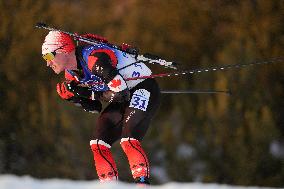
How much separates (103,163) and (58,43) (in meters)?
0.86

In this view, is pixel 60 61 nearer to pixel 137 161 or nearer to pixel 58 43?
pixel 58 43

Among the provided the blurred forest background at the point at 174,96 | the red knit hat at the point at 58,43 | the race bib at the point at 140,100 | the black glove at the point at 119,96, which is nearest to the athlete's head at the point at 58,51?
the red knit hat at the point at 58,43

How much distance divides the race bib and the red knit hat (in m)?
0.53

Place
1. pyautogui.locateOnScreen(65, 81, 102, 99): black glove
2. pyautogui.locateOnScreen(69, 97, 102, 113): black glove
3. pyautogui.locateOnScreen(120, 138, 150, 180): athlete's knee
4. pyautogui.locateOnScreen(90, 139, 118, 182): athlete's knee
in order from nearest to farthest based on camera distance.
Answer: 1. pyautogui.locateOnScreen(120, 138, 150, 180): athlete's knee
2. pyautogui.locateOnScreen(90, 139, 118, 182): athlete's knee
3. pyautogui.locateOnScreen(65, 81, 102, 99): black glove
4. pyautogui.locateOnScreen(69, 97, 102, 113): black glove

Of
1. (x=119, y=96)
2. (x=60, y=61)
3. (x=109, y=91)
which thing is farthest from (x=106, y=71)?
(x=60, y=61)

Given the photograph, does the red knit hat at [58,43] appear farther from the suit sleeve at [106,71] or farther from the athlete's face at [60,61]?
the suit sleeve at [106,71]

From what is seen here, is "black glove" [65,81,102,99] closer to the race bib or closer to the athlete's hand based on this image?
the athlete's hand

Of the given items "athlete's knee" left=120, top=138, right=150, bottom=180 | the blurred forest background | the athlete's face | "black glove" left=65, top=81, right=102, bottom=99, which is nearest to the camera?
"athlete's knee" left=120, top=138, right=150, bottom=180

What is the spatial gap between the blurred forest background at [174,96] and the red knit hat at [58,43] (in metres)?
4.48

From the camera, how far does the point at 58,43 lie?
494cm

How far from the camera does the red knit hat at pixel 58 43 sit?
16.1ft

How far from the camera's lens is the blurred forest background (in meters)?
9.35

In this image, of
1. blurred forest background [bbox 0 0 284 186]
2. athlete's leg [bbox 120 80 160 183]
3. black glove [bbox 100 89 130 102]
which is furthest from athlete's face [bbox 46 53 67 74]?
blurred forest background [bbox 0 0 284 186]

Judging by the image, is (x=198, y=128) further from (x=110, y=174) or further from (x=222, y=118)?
(x=110, y=174)
